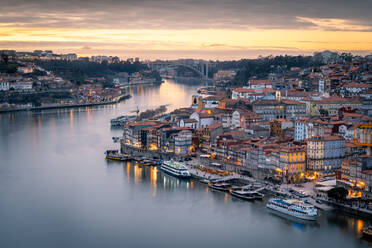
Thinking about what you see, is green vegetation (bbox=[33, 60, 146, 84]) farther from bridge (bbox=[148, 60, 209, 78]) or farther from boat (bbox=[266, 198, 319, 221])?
boat (bbox=[266, 198, 319, 221])

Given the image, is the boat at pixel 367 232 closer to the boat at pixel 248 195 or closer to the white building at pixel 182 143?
the boat at pixel 248 195

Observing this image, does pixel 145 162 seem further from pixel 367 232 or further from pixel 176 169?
pixel 367 232

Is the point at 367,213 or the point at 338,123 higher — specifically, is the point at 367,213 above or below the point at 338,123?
below

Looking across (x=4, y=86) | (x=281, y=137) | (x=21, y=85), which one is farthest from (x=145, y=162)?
(x=21, y=85)

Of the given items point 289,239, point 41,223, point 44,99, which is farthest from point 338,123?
point 44,99

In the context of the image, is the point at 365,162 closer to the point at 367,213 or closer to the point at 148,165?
the point at 367,213

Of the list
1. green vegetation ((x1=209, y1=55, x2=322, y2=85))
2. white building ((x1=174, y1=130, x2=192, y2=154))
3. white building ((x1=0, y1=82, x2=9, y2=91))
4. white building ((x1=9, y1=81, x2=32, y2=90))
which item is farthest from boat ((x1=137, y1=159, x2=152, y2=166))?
white building ((x1=9, y1=81, x2=32, y2=90))

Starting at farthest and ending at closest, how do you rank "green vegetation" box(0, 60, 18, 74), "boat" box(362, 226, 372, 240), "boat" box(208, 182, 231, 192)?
"green vegetation" box(0, 60, 18, 74)
"boat" box(208, 182, 231, 192)
"boat" box(362, 226, 372, 240)
